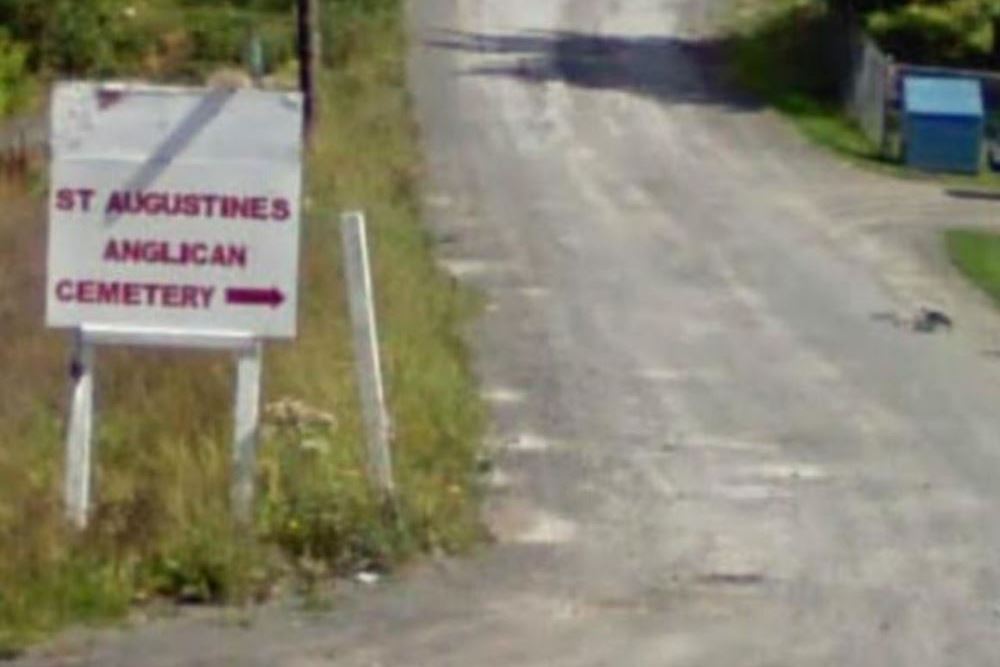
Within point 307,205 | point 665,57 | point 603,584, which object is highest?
point 603,584

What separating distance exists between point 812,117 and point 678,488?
1311 inches

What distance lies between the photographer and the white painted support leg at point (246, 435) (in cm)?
1363

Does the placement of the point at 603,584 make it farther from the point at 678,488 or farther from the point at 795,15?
the point at 795,15

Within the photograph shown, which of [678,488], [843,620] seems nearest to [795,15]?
[678,488]

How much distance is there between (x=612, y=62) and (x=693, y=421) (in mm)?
35754

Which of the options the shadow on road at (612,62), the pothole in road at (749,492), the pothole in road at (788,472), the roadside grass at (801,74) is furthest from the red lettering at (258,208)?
the shadow on road at (612,62)

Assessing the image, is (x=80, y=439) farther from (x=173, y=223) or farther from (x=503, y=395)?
(x=503, y=395)

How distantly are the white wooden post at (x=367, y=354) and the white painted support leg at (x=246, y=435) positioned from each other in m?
0.50

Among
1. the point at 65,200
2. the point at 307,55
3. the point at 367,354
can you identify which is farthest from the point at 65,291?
the point at 307,55

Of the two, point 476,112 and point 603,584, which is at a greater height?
point 603,584

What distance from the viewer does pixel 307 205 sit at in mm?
27797

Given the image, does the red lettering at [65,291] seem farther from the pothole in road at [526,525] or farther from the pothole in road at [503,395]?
the pothole in road at [503,395]

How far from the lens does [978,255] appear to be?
3519 centimetres

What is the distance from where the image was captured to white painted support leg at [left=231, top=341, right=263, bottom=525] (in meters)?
13.6
